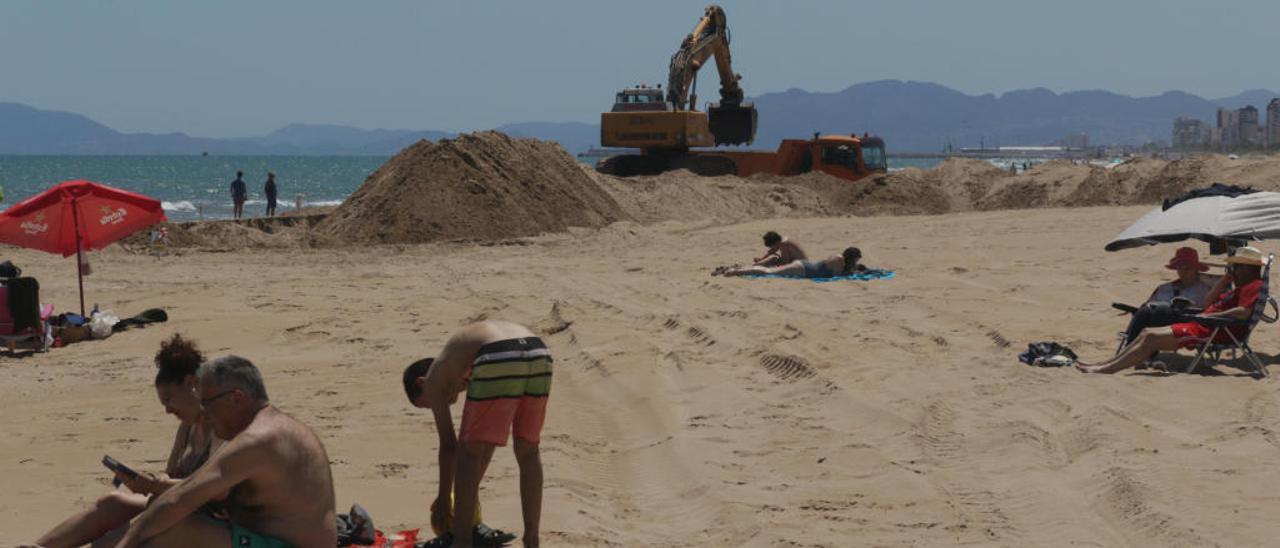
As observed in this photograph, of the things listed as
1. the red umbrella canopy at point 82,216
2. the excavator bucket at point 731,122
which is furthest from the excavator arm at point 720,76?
the red umbrella canopy at point 82,216

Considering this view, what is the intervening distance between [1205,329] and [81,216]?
1052cm

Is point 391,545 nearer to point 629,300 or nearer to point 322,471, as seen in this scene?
point 322,471

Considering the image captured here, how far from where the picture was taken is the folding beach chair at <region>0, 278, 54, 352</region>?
13.3m

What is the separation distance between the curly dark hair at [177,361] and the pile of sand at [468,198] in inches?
739

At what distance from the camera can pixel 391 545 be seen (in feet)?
21.6

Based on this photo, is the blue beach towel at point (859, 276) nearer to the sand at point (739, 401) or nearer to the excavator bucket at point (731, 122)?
the sand at point (739, 401)

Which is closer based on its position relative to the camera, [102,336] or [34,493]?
[34,493]

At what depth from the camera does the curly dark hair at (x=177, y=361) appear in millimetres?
6125

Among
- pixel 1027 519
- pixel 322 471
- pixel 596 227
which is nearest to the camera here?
pixel 322 471

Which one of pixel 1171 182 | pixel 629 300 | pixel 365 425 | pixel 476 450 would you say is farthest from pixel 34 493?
pixel 1171 182

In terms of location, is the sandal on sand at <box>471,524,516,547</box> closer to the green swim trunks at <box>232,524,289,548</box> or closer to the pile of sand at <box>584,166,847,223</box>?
the green swim trunks at <box>232,524,289,548</box>

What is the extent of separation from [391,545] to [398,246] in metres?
17.9

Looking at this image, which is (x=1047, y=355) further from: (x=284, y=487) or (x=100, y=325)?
(x=100, y=325)

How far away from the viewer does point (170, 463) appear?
6.43 metres
